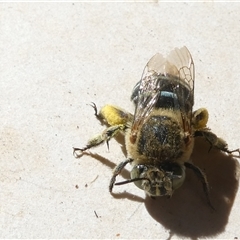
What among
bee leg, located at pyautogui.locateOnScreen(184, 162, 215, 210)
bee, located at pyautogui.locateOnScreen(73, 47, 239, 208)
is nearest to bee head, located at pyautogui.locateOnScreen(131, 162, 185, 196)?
bee, located at pyautogui.locateOnScreen(73, 47, 239, 208)

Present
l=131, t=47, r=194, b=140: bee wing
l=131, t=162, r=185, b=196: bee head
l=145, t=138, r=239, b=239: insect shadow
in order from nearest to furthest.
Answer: l=131, t=162, r=185, b=196: bee head < l=131, t=47, r=194, b=140: bee wing < l=145, t=138, r=239, b=239: insect shadow

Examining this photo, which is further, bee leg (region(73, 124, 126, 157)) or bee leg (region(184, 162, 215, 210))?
bee leg (region(73, 124, 126, 157))

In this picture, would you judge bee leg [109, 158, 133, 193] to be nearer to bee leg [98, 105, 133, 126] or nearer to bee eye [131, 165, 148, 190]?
bee eye [131, 165, 148, 190]

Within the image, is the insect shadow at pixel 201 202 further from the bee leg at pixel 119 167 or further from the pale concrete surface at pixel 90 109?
the bee leg at pixel 119 167

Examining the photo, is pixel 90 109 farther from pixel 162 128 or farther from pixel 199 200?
pixel 199 200

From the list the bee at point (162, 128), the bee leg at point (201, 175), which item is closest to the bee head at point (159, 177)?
the bee at point (162, 128)

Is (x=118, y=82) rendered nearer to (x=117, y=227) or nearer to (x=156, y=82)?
(x=156, y=82)

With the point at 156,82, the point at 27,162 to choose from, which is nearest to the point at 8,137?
the point at 27,162

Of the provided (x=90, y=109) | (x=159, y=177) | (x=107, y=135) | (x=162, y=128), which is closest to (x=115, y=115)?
(x=107, y=135)
